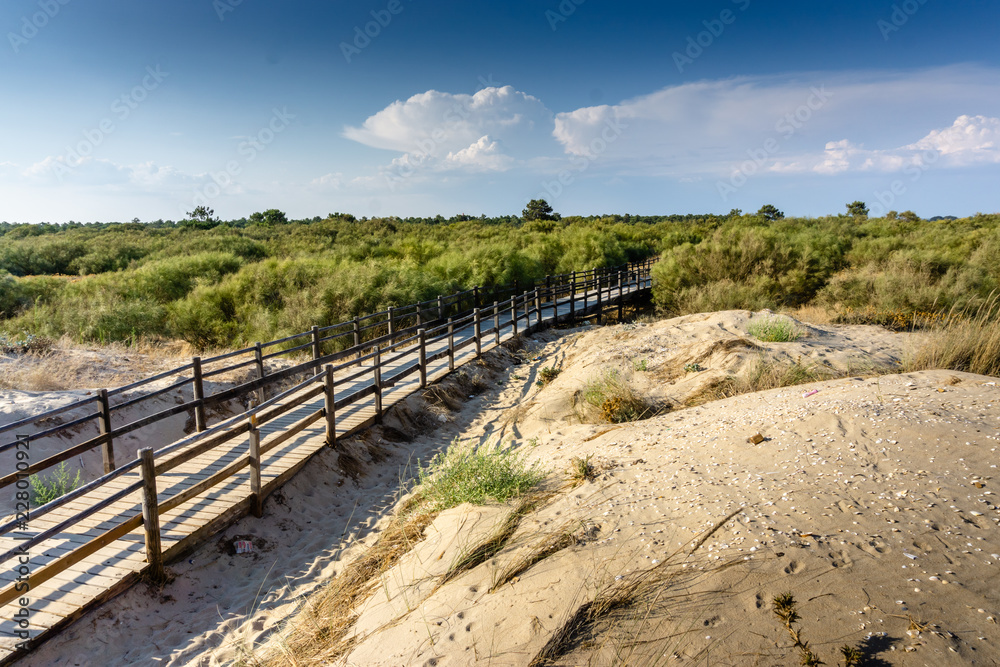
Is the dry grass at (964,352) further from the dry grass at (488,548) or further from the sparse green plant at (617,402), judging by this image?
the dry grass at (488,548)

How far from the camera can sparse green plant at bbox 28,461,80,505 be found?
19.7 ft

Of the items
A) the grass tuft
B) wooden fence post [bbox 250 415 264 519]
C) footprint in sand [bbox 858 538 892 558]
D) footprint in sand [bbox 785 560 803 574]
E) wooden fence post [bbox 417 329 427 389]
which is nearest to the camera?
footprint in sand [bbox 785 560 803 574]

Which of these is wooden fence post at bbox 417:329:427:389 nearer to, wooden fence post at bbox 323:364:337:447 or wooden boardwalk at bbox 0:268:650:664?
wooden boardwalk at bbox 0:268:650:664

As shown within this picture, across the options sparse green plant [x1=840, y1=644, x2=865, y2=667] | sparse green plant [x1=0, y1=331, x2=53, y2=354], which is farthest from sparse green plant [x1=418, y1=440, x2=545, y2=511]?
sparse green plant [x1=0, y1=331, x2=53, y2=354]

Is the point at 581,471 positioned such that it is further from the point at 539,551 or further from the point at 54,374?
the point at 54,374

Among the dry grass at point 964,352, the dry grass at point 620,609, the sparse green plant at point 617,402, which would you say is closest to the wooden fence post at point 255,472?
the dry grass at point 620,609

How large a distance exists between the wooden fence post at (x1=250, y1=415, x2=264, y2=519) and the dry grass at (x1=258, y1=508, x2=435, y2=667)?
4.59ft

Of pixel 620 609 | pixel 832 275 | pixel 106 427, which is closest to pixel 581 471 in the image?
pixel 620 609

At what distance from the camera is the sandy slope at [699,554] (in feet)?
9.46

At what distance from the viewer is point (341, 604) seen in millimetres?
4281

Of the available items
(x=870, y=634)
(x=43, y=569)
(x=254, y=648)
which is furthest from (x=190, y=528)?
(x=870, y=634)

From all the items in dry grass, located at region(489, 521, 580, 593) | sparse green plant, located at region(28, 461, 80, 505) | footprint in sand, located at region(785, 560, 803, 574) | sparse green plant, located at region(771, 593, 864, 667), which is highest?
footprint in sand, located at region(785, 560, 803, 574)

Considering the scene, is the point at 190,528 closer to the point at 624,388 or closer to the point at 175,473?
the point at 175,473

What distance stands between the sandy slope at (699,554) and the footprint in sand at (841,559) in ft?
0.04
